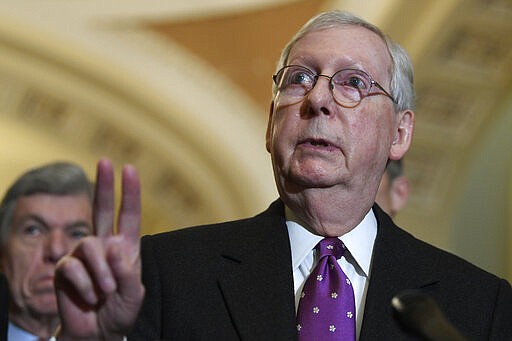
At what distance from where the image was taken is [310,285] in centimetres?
202

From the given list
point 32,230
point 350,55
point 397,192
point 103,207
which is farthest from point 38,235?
point 103,207

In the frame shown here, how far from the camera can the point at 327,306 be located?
1981 millimetres

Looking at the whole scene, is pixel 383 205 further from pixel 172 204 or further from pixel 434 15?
pixel 172 204

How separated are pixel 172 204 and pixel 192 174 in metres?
0.51

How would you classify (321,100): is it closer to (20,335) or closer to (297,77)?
(297,77)

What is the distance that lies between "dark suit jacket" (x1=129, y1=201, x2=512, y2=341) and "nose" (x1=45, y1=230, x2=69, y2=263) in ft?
3.44

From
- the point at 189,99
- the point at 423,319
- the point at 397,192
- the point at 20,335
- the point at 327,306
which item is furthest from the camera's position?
the point at 189,99

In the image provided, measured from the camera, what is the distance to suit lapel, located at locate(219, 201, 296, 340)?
6.41 ft

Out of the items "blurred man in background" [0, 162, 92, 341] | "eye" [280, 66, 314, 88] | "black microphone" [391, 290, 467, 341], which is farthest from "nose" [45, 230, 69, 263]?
"black microphone" [391, 290, 467, 341]

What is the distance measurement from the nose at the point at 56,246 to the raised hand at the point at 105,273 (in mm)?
1413

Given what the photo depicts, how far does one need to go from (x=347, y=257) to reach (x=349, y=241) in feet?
0.10

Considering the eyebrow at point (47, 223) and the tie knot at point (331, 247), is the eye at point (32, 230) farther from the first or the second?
the tie knot at point (331, 247)

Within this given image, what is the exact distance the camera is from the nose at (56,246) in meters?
3.12

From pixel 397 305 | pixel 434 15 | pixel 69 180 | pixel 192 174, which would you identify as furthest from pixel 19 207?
pixel 192 174
